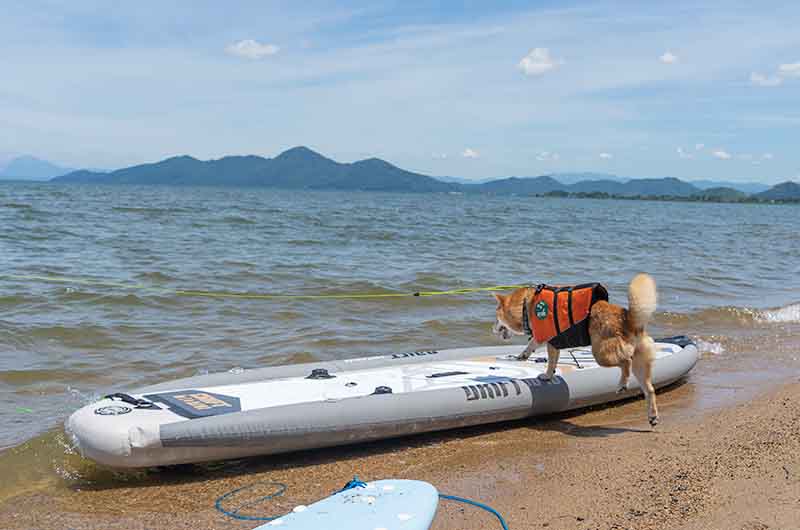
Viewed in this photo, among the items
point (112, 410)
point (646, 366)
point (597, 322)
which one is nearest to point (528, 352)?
point (597, 322)

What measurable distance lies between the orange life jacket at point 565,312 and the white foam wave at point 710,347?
4.41 meters

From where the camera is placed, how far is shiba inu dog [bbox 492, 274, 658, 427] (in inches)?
225

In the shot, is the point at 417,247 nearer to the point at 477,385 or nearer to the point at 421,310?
the point at 421,310

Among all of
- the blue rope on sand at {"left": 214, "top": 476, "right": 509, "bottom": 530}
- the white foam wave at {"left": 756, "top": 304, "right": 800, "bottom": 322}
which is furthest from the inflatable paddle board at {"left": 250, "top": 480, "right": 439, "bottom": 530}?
the white foam wave at {"left": 756, "top": 304, "right": 800, "bottom": 322}

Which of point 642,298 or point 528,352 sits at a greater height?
point 642,298

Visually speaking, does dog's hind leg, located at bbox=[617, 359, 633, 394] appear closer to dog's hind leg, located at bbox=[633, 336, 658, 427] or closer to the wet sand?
dog's hind leg, located at bbox=[633, 336, 658, 427]

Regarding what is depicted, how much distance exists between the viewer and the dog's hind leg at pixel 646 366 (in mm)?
5867

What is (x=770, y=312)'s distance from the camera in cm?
1241

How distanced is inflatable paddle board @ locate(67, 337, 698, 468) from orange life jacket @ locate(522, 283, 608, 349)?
0.62m

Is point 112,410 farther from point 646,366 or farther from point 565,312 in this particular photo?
point 646,366

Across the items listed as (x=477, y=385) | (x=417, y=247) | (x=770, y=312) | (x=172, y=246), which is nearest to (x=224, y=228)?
(x=172, y=246)

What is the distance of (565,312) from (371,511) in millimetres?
3135

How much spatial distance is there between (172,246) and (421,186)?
539ft

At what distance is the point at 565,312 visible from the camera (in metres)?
6.07
